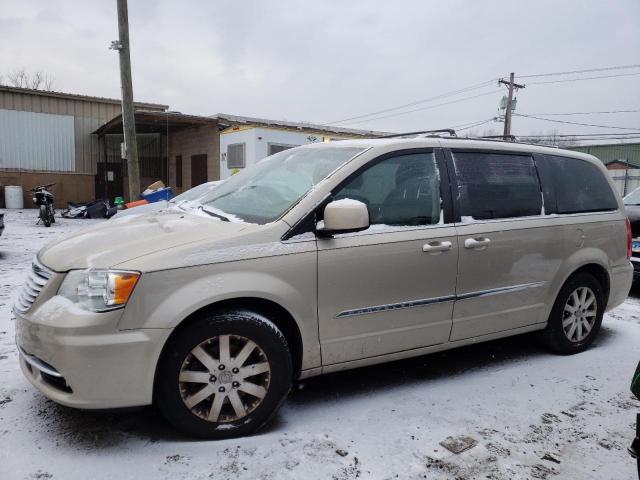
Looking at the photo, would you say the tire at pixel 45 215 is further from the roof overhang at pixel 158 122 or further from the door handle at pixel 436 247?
the door handle at pixel 436 247

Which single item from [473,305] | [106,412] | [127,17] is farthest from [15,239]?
[473,305]

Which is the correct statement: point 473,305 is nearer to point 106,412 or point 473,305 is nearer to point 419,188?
point 419,188

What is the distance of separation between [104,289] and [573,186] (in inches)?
144

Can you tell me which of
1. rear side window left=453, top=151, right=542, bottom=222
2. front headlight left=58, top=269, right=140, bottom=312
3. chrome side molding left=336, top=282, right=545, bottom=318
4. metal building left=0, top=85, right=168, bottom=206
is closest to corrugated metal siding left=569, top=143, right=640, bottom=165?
metal building left=0, top=85, right=168, bottom=206

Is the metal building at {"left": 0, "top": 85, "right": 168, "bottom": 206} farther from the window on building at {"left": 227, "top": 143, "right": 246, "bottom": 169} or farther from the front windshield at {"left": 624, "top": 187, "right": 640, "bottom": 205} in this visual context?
the front windshield at {"left": 624, "top": 187, "right": 640, "bottom": 205}

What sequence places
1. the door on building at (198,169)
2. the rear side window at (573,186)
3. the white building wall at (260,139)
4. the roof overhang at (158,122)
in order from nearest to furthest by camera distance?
the rear side window at (573,186) → the white building wall at (260,139) → the roof overhang at (158,122) → the door on building at (198,169)

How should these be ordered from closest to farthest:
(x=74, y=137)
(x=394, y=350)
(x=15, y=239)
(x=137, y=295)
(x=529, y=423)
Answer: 1. (x=137, y=295)
2. (x=529, y=423)
3. (x=394, y=350)
4. (x=15, y=239)
5. (x=74, y=137)

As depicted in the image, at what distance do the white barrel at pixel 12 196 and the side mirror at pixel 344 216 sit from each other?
1880 cm

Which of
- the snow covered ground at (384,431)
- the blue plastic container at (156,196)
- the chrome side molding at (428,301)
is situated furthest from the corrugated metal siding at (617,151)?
the snow covered ground at (384,431)

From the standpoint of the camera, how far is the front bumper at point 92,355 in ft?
7.54

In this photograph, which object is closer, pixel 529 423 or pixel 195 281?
pixel 195 281

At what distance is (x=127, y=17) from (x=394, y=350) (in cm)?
931

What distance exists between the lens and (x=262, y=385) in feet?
8.75

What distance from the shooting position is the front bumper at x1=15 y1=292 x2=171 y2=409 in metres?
2.30
